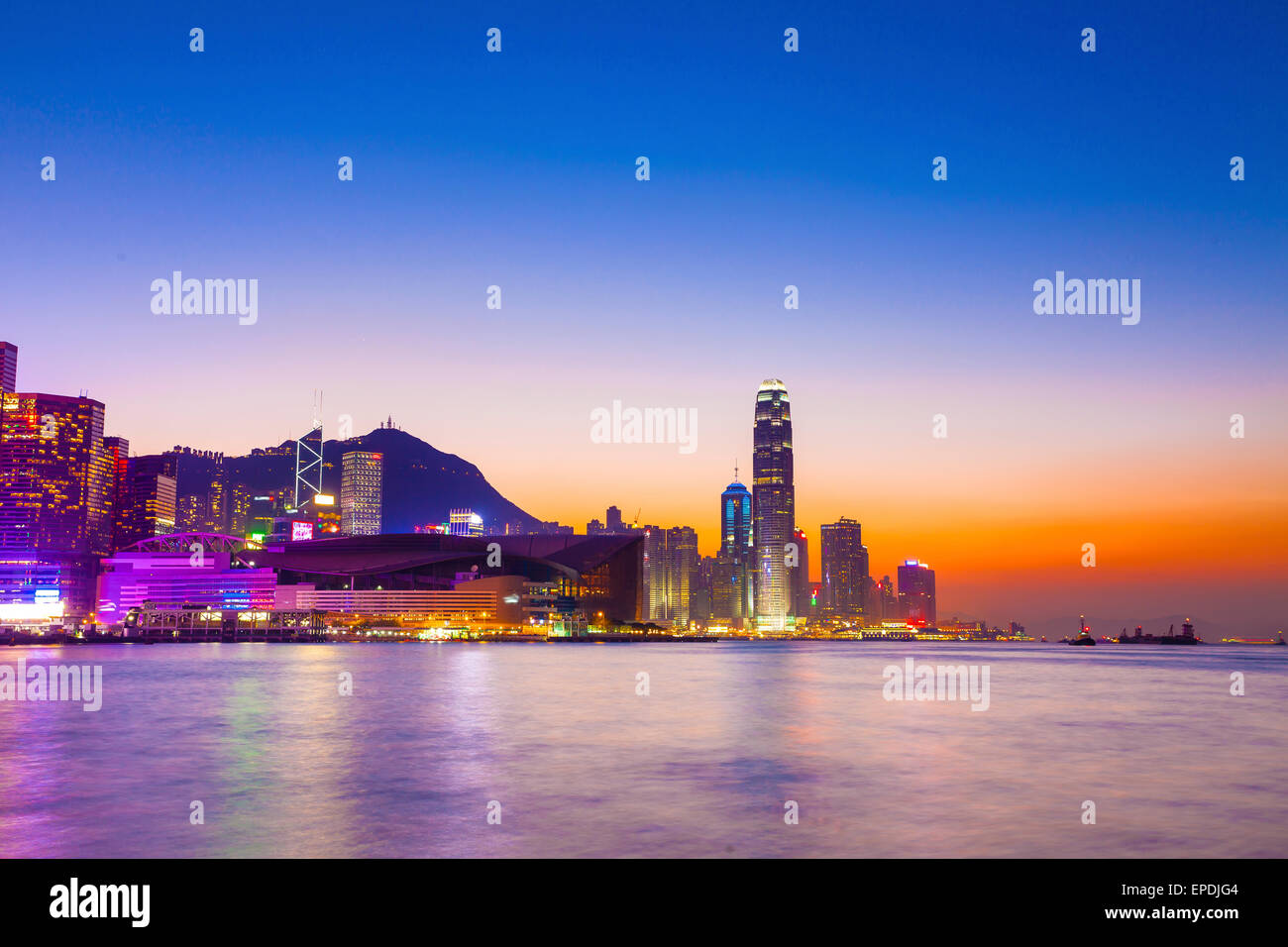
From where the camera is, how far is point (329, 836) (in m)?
20.0

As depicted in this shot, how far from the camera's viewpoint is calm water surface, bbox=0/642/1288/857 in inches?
782

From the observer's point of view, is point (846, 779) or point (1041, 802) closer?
point (1041, 802)

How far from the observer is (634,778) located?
92.4ft

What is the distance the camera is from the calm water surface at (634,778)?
19.9 m

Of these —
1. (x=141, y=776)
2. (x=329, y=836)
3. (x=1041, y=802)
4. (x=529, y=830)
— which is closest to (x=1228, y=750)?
(x=1041, y=802)
